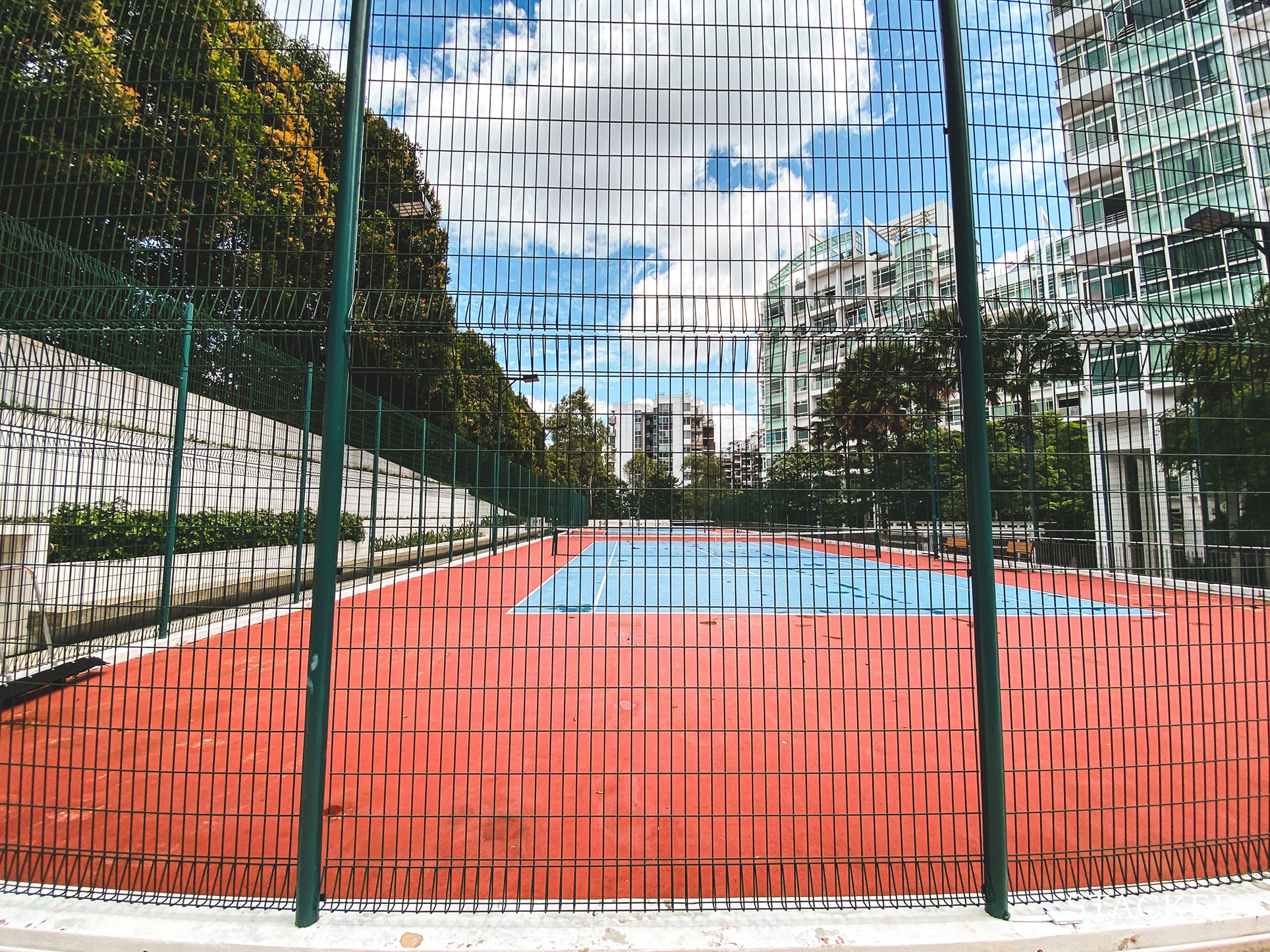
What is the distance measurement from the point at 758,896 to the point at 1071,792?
2.46 metres

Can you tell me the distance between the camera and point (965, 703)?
536cm

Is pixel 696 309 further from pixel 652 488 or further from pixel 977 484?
pixel 977 484

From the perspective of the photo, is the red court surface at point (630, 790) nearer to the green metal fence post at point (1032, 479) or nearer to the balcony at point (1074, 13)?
the green metal fence post at point (1032, 479)

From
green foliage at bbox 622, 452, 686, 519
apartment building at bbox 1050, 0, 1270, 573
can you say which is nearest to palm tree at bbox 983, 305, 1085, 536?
apartment building at bbox 1050, 0, 1270, 573

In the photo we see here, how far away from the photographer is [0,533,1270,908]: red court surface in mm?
2586

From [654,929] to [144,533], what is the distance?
6.29 meters

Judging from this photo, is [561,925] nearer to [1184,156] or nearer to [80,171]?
[80,171]

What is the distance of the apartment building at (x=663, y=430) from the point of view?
9.03 feet

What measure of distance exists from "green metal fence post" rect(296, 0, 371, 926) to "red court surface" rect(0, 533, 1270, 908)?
158 mm

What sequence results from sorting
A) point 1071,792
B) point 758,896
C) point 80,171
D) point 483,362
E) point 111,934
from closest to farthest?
point 111,934
point 758,896
point 483,362
point 80,171
point 1071,792

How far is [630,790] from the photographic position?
309 centimetres

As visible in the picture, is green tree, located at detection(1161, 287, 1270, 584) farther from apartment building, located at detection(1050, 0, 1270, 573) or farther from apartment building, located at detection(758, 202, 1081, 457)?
apartment building, located at detection(758, 202, 1081, 457)

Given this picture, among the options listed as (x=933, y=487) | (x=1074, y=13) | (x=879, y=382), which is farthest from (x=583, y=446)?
(x=1074, y=13)

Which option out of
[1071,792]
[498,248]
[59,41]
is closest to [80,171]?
[59,41]
